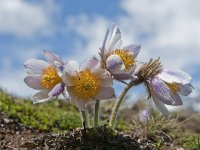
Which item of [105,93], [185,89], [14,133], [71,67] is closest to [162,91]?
[185,89]

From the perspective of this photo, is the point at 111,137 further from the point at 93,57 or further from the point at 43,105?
A: the point at 43,105

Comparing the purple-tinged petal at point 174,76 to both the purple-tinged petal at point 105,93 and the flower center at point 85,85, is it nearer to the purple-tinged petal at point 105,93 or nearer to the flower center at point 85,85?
the purple-tinged petal at point 105,93

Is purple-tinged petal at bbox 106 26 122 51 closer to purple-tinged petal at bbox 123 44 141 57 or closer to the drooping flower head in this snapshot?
purple-tinged petal at bbox 123 44 141 57

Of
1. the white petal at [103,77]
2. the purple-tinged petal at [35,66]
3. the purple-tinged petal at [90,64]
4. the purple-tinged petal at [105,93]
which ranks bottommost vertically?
the purple-tinged petal at [105,93]

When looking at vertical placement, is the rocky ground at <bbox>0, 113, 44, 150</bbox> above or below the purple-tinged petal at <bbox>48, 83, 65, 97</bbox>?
above

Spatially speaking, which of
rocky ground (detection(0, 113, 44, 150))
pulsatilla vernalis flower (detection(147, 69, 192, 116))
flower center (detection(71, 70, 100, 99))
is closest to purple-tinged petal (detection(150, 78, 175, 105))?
pulsatilla vernalis flower (detection(147, 69, 192, 116))

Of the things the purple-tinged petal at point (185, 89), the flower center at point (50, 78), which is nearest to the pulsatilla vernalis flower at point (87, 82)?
the flower center at point (50, 78)

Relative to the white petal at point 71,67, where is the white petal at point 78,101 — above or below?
→ below

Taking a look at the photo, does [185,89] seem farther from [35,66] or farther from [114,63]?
[35,66]
